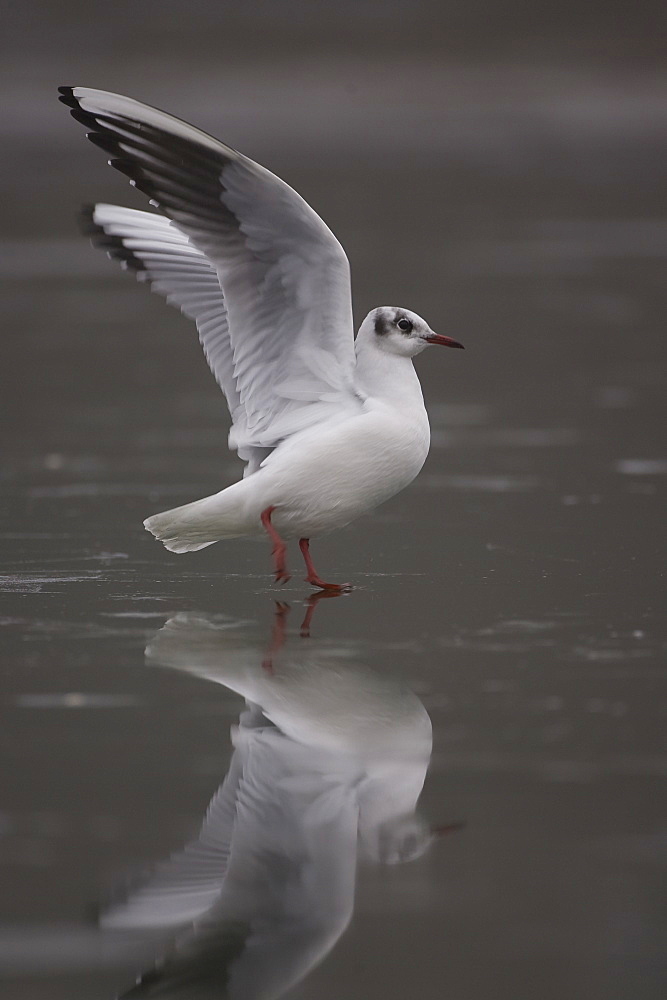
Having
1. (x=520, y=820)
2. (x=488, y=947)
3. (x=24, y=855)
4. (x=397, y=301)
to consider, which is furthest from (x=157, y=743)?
(x=397, y=301)

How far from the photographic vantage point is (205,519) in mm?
5758

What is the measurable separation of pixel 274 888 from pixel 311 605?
2267 millimetres

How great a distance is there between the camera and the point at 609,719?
4.11 metres

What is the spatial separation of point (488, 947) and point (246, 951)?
1.48 ft

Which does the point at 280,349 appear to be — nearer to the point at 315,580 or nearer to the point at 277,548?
the point at 277,548

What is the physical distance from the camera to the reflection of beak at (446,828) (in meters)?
3.46

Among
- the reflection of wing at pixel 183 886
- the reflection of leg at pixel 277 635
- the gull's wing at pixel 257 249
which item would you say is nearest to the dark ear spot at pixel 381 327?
the gull's wing at pixel 257 249

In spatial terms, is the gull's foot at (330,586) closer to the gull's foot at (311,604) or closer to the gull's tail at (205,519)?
the gull's foot at (311,604)

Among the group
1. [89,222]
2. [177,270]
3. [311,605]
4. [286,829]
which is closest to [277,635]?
[311,605]

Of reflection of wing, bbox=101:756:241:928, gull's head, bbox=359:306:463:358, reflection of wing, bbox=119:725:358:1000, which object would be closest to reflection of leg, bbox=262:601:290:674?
reflection of wing, bbox=119:725:358:1000

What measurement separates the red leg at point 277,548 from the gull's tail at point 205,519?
0.29ft

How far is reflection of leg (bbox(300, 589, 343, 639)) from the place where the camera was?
16.8ft

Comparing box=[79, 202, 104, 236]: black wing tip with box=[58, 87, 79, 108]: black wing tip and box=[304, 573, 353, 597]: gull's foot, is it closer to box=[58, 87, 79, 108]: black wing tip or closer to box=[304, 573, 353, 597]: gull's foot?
box=[58, 87, 79, 108]: black wing tip

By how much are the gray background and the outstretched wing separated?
0.73 meters
